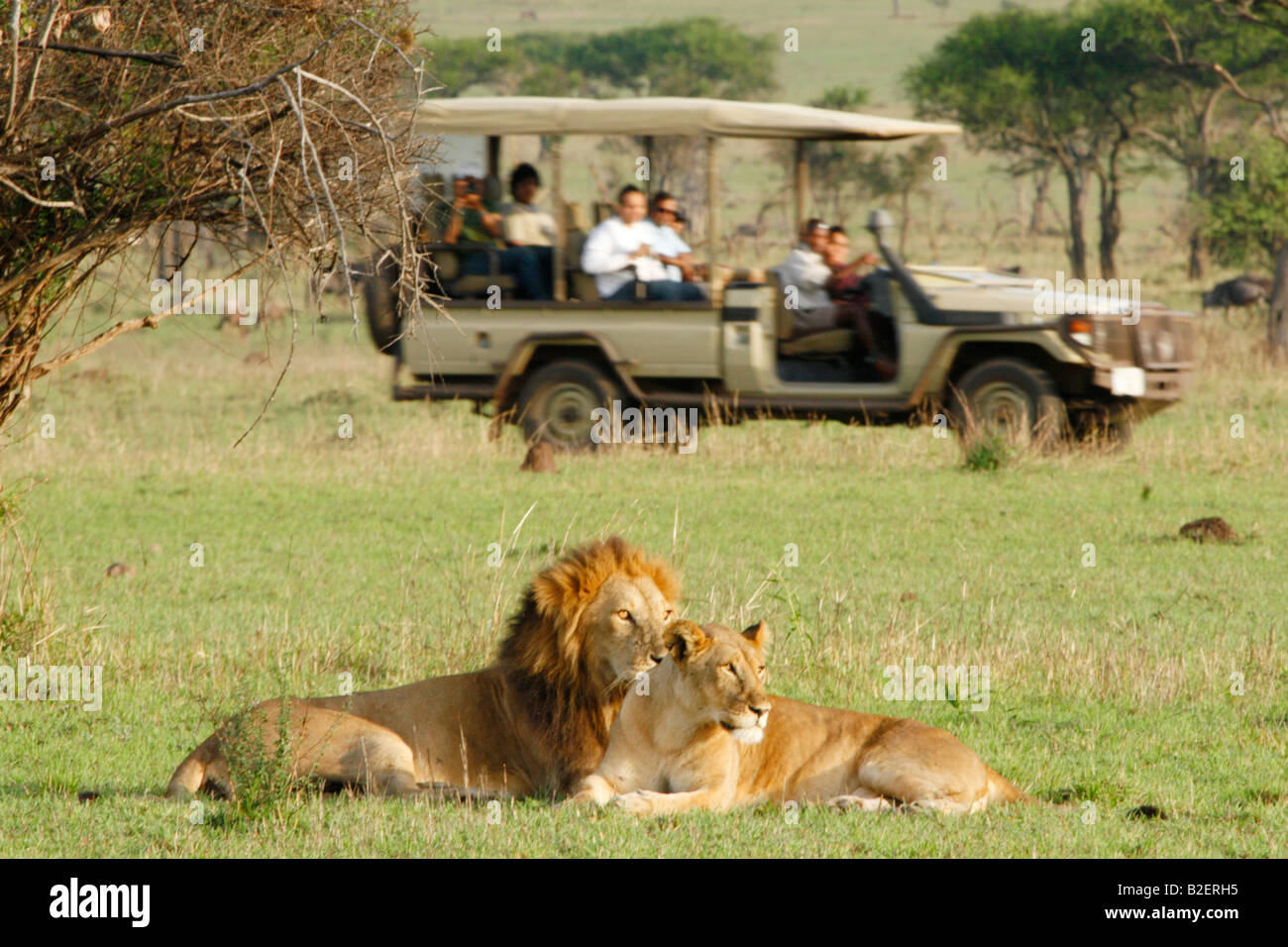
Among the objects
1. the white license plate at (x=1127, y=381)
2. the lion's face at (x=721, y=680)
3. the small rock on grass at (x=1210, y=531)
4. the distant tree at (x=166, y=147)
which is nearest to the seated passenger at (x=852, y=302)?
the white license plate at (x=1127, y=381)

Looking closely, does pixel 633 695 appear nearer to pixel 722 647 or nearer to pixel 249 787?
pixel 722 647

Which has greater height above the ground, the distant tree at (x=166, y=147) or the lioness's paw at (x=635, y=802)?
the distant tree at (x=166, y=147)

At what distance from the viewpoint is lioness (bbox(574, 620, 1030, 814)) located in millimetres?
5121

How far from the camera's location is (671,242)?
46.0 feet

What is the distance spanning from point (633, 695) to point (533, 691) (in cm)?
37

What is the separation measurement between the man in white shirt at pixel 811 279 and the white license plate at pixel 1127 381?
2201 mm

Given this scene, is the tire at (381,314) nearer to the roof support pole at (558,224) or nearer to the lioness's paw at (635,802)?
the roof support pole at (558,224)

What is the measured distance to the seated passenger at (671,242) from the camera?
13938 mm

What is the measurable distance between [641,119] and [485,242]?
5.21ft

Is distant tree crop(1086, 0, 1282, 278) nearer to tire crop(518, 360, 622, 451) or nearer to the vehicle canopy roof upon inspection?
the vehicle canopy roof

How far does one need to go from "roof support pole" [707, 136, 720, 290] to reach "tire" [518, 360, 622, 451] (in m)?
1.28

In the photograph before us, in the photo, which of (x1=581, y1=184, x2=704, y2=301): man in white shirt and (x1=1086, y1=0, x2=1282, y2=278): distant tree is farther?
(x1=1086, y1=0, x2=1282, y2=278): distant tree

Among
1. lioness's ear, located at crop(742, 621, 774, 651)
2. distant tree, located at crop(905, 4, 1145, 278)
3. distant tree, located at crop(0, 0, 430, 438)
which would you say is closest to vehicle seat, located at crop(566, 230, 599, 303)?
distant tree, located at crop(0, 0, 430, 438)
